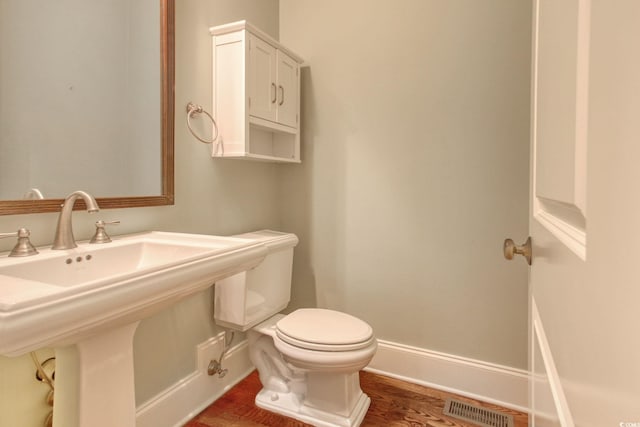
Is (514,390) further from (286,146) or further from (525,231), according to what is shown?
(286,146)

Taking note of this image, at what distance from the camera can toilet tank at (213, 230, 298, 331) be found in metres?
1.59

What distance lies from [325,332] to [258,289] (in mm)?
426

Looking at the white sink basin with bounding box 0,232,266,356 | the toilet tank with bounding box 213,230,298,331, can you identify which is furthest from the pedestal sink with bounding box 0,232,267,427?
the toilet tank with bounding box 213,230,298,331

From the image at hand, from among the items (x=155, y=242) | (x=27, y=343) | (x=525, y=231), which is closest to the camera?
(x=27, y=343)

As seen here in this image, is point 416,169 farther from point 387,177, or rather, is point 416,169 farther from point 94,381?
point 94,381

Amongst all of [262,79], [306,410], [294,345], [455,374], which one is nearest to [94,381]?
[294,345]

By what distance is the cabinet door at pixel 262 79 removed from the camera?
5.26 feet

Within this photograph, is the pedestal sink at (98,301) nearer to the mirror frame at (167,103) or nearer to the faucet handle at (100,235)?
the faucet handle at (100,235)

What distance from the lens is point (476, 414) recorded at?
1584 mm

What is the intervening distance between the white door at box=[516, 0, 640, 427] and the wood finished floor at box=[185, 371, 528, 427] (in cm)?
124

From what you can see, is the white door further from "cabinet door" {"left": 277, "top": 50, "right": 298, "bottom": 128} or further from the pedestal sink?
"cabinet door" {"left": 277, "top": 50, "right": 298, "bottom": 128}

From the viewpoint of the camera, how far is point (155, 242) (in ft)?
3.88

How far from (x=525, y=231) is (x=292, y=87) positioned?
1.42 metres

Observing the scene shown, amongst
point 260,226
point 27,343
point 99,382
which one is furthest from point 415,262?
point 27,343
